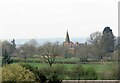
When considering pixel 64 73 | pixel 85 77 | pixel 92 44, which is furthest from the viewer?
pixel 92 44

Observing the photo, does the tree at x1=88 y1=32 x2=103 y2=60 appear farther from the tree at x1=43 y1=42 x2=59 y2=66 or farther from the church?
the tree at x1=43 y1=42 x2=59 y2=66

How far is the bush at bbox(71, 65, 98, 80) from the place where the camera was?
5613 millimetres

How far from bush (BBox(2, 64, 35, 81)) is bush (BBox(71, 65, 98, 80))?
5.73 feet

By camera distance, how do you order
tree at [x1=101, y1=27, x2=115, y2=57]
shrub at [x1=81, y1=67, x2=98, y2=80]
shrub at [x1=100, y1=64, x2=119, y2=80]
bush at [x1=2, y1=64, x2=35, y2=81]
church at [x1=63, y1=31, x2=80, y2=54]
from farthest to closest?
church at [x1=63, y1=31, x2=80, y2=54]
tree at [x1=101, y1=27, x2=115, y2=57]
shrub at [x1=81, y1=67, x2=98, y2=80]
shrub at [x1=100, y1=64, x2=119, y2=80]
bush at [x1=2, y1=64, x2=35, y2=81]

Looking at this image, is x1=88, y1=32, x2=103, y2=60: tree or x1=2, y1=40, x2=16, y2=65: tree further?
x1=88, y1=32, x2=103, y2=60: tree

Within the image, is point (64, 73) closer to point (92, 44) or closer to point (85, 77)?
point (85, 77)

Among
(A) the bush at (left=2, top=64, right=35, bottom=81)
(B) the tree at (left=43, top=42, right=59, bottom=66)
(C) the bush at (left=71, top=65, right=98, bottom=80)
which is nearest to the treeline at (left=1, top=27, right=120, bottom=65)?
(B) the tree at (left=43, top=42, right=59, bottom=66)

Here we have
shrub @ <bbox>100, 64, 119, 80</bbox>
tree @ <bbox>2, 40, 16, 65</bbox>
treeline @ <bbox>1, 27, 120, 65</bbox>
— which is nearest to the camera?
shrub @ <bbox>100, 64, 119, 80</bbox>

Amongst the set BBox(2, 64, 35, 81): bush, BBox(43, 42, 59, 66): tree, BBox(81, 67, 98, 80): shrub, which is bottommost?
BBox(81, 67, 98, 80): shrub

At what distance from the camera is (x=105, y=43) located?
23.8 feet

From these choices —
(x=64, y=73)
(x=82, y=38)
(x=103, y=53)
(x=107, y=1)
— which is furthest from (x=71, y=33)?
(x=107, y=1)

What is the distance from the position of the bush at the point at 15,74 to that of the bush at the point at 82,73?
1.75m

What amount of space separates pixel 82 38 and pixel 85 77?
1.34 meters

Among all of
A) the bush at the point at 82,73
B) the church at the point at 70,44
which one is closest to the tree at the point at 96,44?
the church at the point at 70,44
